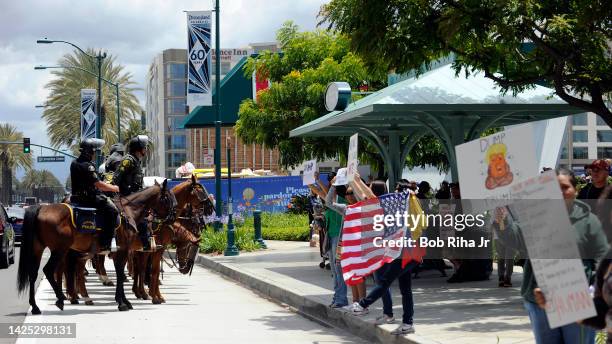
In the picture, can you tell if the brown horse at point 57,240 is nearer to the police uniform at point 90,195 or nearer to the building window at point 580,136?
the police uniform at point 90,195

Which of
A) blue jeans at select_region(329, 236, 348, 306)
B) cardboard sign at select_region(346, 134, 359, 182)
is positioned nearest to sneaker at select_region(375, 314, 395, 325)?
blue jeans at select_region(329, 236, 348, 306)

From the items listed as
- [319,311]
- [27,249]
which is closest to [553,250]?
[319,311]

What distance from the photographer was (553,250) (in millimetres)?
5426

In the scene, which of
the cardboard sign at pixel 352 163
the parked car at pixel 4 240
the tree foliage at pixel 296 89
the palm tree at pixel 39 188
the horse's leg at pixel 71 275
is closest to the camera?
the cardboard sign at pixel 352 163

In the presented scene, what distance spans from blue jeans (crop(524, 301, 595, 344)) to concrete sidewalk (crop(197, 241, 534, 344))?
328 cm

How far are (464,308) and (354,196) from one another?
219 cm

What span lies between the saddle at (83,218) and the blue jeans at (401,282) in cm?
474

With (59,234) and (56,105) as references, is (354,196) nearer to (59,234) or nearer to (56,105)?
(59,234)

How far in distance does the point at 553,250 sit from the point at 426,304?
7872mm

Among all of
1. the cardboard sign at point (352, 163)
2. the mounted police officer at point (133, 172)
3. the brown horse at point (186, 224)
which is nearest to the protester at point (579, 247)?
the cardboard sign at point (352, 163)

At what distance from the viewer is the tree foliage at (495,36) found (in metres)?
12.6

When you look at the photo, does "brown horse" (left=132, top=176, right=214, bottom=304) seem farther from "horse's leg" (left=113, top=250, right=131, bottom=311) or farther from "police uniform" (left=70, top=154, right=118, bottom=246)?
"police uniform" (left=70, top=154, right=118, bottom=246)

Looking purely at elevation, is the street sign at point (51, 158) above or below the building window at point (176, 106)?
below

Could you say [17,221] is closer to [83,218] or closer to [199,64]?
[199,64]
